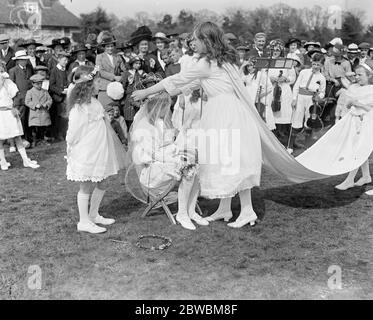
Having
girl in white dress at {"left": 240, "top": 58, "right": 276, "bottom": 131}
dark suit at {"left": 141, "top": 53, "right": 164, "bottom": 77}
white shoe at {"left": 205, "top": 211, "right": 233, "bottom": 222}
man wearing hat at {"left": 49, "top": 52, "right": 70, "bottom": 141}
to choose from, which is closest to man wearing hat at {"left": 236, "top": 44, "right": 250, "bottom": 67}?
girl in white dress at {"left": 240, "top": 58, "right": 276, "bottom": 131}

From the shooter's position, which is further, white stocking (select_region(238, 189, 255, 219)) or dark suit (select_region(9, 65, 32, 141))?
dark suit (select_region(9, 65, 32, 141))

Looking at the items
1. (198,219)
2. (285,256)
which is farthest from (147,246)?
(285,256)

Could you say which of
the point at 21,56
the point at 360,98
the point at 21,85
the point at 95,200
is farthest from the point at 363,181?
the point at 21,56

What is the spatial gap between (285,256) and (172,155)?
168 centimetres

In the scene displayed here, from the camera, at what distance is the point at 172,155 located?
5.55 m

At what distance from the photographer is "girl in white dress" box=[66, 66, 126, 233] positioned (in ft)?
17.1

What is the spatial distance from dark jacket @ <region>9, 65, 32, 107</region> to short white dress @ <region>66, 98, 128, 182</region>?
561cm

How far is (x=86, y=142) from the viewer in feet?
17.2

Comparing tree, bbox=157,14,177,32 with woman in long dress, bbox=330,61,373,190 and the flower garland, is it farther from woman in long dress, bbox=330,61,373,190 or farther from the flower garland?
the flower garland

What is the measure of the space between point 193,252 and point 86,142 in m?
1.61

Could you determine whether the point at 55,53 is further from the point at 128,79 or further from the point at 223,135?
the point at 223,135

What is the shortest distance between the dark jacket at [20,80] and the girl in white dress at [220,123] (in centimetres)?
598

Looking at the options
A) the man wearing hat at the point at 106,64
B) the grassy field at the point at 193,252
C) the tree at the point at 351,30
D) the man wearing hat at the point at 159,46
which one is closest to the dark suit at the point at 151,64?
the man wearing hat at the point at 159,46

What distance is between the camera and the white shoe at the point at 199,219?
5.66 meters
